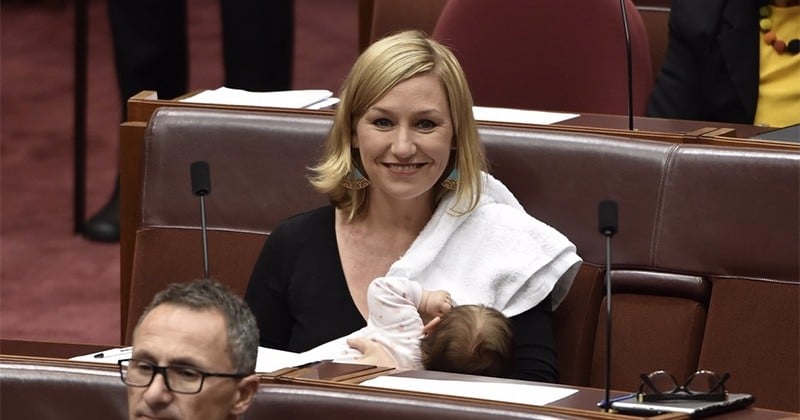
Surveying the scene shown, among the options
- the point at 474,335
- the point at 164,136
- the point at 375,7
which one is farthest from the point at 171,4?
the point at 474,335

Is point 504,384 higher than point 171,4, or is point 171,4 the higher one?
point 171,4

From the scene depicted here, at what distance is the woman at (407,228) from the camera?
5.03ft

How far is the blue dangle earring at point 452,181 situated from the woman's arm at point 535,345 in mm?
134

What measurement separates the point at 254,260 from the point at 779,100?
62cm

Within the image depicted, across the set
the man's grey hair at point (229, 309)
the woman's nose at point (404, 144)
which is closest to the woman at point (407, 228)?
the woman's nose at point (404, 144)

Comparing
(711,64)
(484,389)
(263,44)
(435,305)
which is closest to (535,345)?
(435,305)

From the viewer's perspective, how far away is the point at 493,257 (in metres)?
1.55

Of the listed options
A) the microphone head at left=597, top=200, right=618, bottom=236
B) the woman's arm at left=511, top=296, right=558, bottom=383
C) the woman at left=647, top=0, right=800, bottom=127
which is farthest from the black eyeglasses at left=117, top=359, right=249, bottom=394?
the woman at left=647, top=0, right=800, bottom=127

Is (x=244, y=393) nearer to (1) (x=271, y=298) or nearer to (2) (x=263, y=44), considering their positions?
(1) (x=271, y=298)

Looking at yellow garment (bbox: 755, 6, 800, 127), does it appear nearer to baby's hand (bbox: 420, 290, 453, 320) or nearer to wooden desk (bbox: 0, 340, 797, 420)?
baby's hand (bbox: 420, 290, 453, 320)

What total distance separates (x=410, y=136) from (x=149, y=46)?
1269 mm

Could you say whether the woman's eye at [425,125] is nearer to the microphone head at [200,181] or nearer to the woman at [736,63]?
the microphone head at [200,181]

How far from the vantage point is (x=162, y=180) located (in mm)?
1726

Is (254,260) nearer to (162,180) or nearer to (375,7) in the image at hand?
(162,180)
